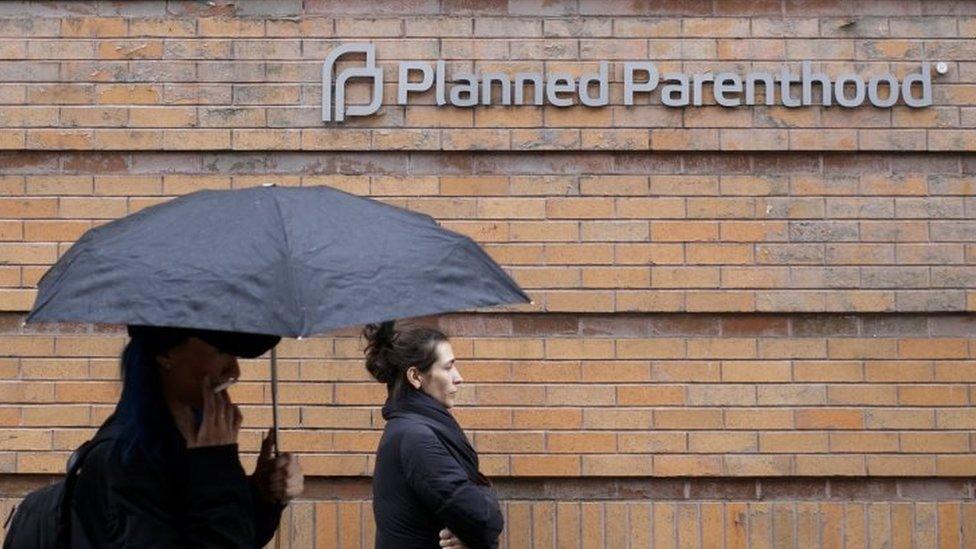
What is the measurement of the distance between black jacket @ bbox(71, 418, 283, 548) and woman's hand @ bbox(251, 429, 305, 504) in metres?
0.34

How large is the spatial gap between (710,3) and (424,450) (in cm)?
235

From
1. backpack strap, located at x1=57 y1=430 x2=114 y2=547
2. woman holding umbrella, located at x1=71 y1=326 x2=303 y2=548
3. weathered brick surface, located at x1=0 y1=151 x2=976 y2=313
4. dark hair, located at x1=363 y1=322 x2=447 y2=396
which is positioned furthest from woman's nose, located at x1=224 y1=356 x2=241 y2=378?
weathered brick surface, located at x1=0 y1=151 x2=976 y2=313

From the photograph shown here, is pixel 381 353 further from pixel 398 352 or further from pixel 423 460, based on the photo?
pixel 423 460

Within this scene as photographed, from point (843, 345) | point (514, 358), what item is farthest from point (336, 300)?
point (843, 345)

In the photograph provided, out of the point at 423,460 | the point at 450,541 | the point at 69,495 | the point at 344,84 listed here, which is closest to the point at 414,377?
the point at 423,460

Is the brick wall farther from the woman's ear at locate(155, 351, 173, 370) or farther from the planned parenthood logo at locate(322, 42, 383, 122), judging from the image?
the woman's ear at locate(155, 351, 173, 370)

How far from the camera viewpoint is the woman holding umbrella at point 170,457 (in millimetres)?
2992

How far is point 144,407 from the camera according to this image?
3.11 m

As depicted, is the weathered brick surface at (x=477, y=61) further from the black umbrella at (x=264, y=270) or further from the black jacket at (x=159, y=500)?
the black jacket at (x=159, y=500)

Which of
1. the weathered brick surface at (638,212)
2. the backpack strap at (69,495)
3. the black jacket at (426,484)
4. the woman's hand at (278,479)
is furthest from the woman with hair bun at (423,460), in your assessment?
the backpack strap at (69,495)

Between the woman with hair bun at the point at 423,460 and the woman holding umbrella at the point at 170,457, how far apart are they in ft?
3.59

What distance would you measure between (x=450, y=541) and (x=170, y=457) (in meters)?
1.50

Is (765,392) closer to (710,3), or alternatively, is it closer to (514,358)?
(514,358)

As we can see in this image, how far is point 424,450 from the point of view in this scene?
172 inches
